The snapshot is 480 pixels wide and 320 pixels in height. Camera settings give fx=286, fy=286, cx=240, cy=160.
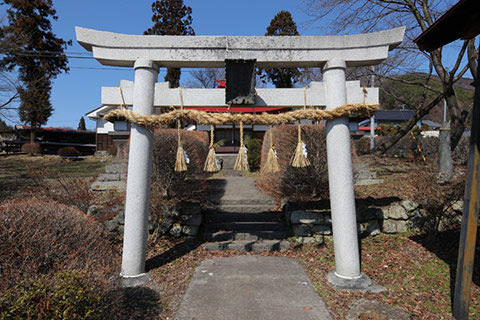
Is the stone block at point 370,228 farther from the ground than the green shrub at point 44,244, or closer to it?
closer to it

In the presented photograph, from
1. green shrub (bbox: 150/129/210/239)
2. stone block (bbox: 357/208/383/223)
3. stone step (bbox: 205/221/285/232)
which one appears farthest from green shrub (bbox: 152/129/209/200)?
stone block (bbox: 357/208/383/223)

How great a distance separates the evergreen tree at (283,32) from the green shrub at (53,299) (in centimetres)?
2242

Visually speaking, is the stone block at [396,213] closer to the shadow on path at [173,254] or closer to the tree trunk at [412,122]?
the shadow on path at [173,254]

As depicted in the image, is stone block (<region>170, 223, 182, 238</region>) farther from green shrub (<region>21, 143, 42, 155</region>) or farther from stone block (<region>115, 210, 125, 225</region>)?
green shrub (<region>21, 143, 42, 155</region>)

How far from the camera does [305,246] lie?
19.8 ft

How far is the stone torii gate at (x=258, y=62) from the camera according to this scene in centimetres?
429

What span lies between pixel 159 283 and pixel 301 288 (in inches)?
84.6

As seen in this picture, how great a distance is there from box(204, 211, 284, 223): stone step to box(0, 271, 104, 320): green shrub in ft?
15.2

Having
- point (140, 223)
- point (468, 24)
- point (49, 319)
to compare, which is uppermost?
point (468, 24)

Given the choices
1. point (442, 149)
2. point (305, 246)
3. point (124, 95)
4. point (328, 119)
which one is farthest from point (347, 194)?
point (442, 149)

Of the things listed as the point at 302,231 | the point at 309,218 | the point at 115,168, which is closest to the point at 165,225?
the point at 302,231

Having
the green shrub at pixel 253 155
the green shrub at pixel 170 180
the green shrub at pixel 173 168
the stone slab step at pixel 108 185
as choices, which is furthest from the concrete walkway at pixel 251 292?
the green shrub at pixel 253 155

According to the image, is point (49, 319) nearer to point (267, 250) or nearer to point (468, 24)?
point (267, 250)

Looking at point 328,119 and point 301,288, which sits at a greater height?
point 328,119
